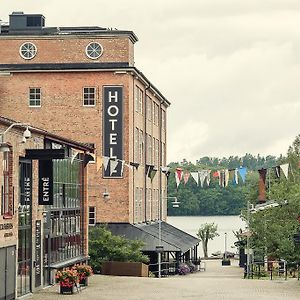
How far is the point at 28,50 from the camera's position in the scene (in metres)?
75.6

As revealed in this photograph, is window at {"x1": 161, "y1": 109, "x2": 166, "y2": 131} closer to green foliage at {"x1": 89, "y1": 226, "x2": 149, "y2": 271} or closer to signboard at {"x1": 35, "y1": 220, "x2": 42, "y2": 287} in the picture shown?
green foliage at {"x1": 89, "y1": 226, "x2": 149, "y2": 271}

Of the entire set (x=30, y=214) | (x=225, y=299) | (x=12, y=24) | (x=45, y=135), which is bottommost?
(x=225, y=299)

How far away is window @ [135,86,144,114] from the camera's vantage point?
78.2 meters

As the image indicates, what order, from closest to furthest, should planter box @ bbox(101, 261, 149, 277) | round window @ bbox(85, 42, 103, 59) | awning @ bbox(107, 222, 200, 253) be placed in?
planter box @ bbox(101, 261, 149, 277), awning @ bbox(107, 222, 200, 253), round window @ bbox(85, 42, 103, 59)

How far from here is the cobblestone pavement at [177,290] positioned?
46500 millimetres

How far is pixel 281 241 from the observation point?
66938 millimetres

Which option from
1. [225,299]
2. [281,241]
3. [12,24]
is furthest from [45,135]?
[12,24]

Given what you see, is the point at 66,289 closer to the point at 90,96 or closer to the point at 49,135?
the point at 49,135

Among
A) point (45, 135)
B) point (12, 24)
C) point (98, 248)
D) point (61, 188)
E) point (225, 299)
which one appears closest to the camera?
point (225, 299)

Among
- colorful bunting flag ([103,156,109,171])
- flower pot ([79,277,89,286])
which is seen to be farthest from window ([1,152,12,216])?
colorful bunting flag ([103,156,109,171])

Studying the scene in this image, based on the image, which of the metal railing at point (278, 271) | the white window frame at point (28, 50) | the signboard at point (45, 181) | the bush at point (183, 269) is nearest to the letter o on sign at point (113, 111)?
the white window frame at point (28, 50)

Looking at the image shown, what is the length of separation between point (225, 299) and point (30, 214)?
380 inches

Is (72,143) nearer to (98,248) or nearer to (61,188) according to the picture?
(61,188)

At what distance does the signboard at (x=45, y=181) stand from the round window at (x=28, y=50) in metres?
29.2
